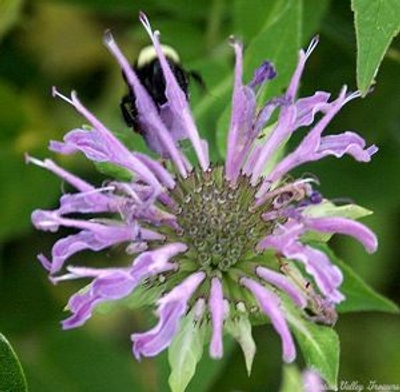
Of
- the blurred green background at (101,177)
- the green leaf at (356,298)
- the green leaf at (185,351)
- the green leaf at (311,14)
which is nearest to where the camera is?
the green leaf at (185,351)

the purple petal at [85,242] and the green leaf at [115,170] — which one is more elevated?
the green leaf at [115,170]

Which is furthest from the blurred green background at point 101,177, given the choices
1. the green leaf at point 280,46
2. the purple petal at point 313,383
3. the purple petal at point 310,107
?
the purple petal at point 310,107

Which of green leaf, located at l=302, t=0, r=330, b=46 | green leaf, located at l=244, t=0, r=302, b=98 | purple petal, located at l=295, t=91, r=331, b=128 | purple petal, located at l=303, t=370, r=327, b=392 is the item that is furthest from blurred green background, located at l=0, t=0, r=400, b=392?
purple petal, located at l=295, t=91, r=331, b=128

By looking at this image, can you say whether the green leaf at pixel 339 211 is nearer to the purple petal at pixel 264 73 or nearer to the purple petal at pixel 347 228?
the purple petal at pixel 347 228

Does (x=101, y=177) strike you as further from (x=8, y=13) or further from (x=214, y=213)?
(x=214, y=213)

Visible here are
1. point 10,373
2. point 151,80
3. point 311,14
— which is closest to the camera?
point 10,373

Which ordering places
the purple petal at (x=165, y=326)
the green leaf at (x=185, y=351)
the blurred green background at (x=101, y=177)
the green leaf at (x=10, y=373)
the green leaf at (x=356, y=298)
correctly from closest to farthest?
the purple petal at (x=165, y=326) < the green leaf at (x=185, y=351) < the green leaf at (x=10, y=373) < the green leaf at (x=356, y=298) < the blurred green background at (x=101, y=177)

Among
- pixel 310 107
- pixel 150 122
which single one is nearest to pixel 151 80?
pixel 150 122

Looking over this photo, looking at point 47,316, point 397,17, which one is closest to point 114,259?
point 47,316
